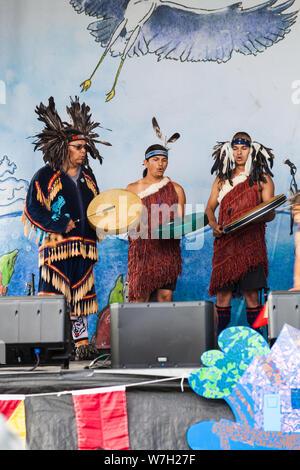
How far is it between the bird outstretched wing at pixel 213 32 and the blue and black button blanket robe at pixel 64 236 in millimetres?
1622

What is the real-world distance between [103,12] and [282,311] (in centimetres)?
443

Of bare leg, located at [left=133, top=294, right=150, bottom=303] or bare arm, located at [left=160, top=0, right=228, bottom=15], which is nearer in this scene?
bare leg, located at [left=133, top=294, right=150, bottom=303]

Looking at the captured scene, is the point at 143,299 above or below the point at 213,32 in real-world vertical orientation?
below

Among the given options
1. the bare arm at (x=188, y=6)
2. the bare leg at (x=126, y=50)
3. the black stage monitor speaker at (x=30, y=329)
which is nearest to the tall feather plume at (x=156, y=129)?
the bare leg at (x=126, y=50)

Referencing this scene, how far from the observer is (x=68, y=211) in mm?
5176

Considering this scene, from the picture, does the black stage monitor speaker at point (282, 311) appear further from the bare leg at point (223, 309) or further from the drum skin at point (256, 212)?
the bare leg at point (223, 309)

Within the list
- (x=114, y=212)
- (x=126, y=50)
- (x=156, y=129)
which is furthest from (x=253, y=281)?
(x=126, y=50)

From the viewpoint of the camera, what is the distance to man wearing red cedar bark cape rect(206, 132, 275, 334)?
5.09 metres

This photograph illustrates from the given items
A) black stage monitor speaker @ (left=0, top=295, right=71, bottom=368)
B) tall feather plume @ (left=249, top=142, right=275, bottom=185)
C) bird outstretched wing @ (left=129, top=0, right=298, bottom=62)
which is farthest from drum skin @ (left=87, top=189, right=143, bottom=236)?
black stage monitor speaker @ (left=0, top=295, right=71, bottom=368)

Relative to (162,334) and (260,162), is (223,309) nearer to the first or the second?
(260,162)

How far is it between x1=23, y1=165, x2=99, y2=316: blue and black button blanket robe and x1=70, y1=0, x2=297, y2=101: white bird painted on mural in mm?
1135

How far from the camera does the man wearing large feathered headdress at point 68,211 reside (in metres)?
4.88

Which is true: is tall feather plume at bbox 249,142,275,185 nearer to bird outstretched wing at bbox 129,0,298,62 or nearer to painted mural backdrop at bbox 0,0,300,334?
painted mural backdrop at bbox 0,0,300,334

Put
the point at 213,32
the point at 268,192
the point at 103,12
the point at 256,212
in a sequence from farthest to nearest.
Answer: the point at 103,12 < the point at 213,32 < the point at 268,192 < the point at 256,212
